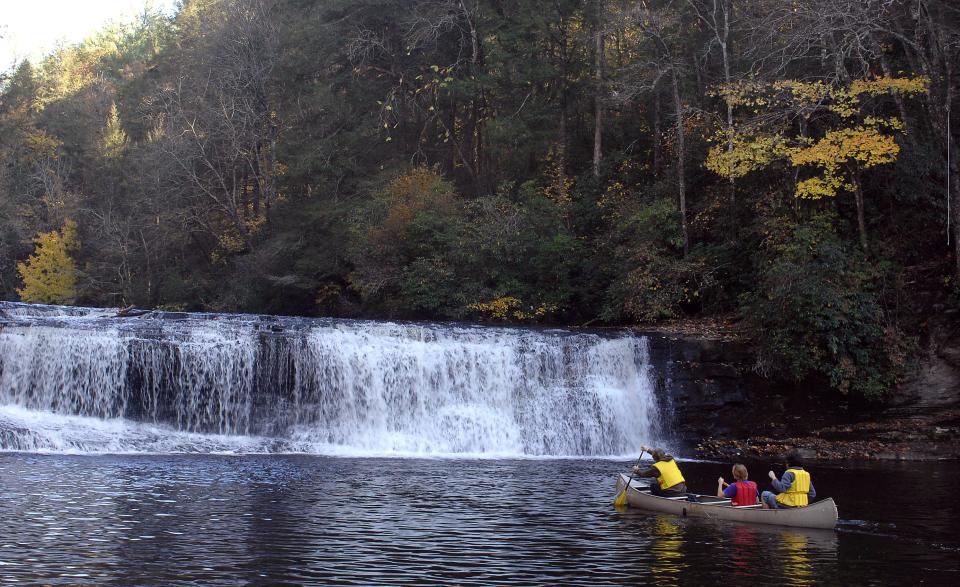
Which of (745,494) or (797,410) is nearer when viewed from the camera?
(745,494)

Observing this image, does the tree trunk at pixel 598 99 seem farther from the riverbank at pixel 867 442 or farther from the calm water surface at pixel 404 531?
the calm water surface at pixel 404 531

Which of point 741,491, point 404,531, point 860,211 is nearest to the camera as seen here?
point 404,531

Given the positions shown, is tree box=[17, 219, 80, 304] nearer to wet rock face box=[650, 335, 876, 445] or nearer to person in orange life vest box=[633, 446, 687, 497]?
wet rock face box=[650, 335, 876, 445]

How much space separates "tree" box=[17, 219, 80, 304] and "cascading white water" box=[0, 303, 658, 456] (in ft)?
88.1

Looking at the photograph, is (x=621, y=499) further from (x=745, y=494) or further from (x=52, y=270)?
(x=52, y=270)

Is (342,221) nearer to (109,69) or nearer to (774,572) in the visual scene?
(774,572)

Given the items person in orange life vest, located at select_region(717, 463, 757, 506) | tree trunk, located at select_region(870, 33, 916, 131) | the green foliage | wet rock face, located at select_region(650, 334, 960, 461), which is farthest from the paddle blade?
tree trunk, located at select_region(870, 33, 916, 131)

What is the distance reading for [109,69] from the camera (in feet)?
251

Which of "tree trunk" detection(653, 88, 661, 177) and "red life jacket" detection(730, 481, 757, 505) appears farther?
"tree trunk" detection(653, 88, 661, 177)

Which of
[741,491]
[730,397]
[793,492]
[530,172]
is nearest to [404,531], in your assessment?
[741,491]

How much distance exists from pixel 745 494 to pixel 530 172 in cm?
2667

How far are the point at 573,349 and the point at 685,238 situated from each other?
7.43m

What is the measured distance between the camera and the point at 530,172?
131 ft

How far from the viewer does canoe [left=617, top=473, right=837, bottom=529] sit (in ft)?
44.7
